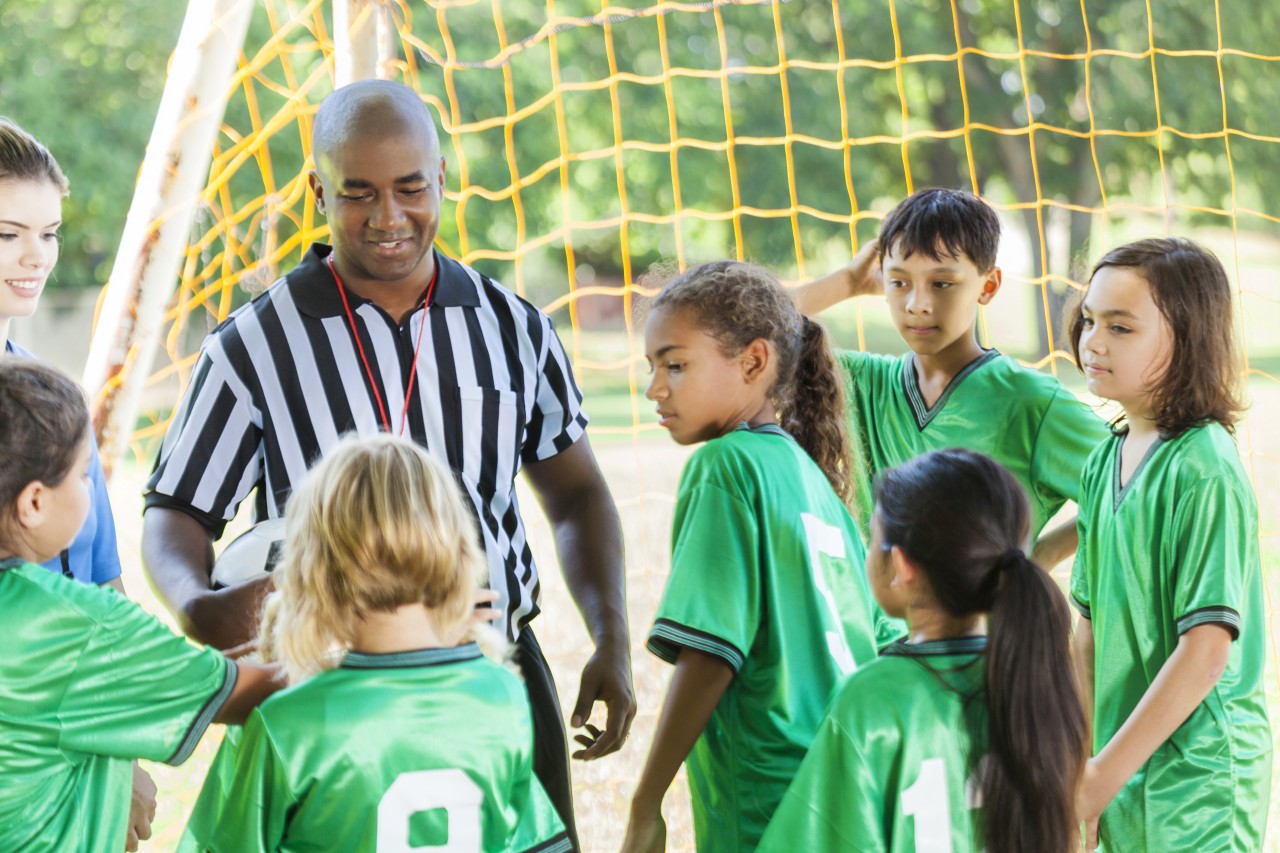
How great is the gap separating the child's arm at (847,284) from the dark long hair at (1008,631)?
1090mm

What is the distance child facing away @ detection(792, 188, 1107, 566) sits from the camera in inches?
104

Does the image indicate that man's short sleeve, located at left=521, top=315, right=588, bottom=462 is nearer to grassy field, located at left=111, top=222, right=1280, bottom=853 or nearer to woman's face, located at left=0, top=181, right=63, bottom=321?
woman's face, located at left=0, top=181, right=63, bottom=321

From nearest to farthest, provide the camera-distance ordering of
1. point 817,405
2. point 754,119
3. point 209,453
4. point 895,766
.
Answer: point 895,766 → point 209,453 → point 817,405 → point 754,119

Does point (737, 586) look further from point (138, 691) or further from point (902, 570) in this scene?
point (138, 691)

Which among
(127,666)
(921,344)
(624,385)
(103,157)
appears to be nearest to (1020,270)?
(624,385)

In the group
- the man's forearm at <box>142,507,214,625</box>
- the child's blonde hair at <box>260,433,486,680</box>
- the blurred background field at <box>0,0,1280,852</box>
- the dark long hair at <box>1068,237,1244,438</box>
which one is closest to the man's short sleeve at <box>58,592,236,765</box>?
the child's blonde hair at <box>260,433,486,680</box>

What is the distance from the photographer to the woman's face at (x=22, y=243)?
7.02 feet

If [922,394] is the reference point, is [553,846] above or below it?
below

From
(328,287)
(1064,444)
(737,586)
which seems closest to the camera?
(737,586)

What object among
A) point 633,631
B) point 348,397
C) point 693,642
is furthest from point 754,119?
point 693,642

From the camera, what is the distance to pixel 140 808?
2.06 metres

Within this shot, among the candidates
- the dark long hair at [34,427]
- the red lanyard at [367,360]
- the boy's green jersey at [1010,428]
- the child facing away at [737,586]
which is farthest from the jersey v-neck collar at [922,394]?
the dark long hair at [34,427]

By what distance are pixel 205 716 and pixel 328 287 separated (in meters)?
0.78

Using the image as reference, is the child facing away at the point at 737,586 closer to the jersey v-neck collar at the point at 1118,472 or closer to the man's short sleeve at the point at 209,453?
the jersey v-neck collar at the point at 1118,472
